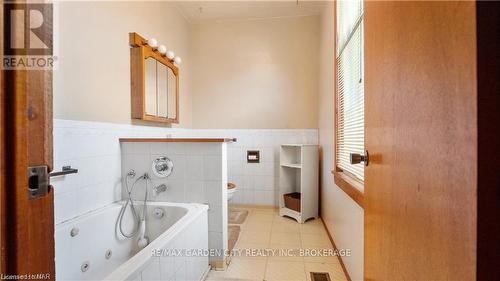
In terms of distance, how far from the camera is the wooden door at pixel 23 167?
0.35m

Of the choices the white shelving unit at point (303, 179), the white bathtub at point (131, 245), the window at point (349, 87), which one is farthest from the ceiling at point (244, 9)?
the white bathtub at point (131, 245)

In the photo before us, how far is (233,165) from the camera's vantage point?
3328mm

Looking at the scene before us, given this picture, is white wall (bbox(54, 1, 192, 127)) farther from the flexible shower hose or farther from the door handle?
the door handle

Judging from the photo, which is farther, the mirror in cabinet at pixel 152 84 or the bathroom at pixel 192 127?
the mirror in cabinet at pixel 152 84

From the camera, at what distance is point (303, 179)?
8.88 feet

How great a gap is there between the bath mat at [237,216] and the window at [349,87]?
1.39 metres

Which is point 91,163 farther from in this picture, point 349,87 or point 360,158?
point 349,87

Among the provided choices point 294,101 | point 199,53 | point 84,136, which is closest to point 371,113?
point 84,136

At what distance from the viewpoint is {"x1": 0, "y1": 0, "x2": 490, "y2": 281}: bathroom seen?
1.22ft

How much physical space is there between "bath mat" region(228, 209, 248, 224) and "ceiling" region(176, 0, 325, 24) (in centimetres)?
264

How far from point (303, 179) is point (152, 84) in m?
1.92

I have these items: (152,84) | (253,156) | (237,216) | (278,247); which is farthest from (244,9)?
(278,247)

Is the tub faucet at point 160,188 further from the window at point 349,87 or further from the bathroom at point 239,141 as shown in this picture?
the window at point 349,87

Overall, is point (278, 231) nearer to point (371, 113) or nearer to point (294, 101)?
point (294, 101)
